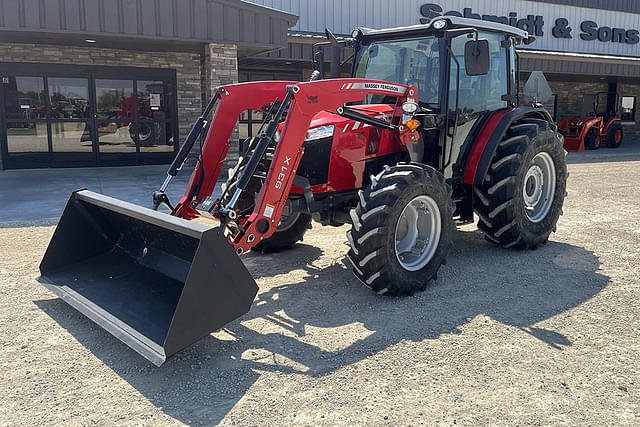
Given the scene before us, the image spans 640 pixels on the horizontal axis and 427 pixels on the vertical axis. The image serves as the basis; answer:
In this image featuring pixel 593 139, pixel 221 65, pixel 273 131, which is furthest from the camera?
pixel 593 139

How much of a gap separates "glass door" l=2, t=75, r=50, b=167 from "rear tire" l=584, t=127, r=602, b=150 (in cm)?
1847

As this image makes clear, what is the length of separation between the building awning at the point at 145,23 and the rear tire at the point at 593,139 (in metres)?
14.0

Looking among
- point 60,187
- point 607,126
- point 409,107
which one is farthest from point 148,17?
point 607,126

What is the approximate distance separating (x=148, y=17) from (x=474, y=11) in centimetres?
1260

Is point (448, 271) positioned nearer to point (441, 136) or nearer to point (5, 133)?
point (441, 136)

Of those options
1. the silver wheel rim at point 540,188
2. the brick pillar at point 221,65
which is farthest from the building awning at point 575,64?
the silver wheel rim at point 540,188

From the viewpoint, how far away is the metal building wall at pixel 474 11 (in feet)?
53.1

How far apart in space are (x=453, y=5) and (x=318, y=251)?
15.2 meters

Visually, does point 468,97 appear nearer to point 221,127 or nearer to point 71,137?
point 221,127

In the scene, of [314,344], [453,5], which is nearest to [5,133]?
[314,344]

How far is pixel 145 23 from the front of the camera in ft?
34.1

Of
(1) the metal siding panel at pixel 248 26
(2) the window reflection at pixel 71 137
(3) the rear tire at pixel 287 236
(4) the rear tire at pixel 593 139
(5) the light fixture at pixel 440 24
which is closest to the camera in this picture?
(5) the light fixture at pixel 440 24

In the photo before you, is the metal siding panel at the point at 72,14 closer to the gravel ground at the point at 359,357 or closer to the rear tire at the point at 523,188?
the gravel ground at the point at 359,357

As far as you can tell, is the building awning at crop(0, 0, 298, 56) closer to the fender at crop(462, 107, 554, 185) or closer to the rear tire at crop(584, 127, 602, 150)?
the fender at crop(462, 107, 554, 185)
